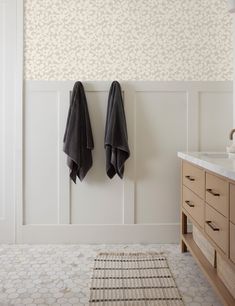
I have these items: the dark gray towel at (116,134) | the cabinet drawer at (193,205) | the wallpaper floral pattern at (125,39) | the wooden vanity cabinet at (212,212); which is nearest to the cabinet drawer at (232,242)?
the wooden vanity cabinet at (212,212)

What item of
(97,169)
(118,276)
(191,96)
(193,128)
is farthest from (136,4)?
(118,276)

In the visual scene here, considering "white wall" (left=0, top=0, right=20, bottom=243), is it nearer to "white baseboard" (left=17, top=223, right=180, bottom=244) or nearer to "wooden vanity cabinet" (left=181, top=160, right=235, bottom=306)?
"white baseboard" (left=17, top=223, right=180, bottom=244)

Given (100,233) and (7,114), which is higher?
(7,114)

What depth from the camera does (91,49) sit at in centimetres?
282

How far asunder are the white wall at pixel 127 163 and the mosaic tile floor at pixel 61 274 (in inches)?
6.5

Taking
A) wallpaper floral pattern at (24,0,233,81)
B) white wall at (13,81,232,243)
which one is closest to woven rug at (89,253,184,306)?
white wall at (13,81,232,243)

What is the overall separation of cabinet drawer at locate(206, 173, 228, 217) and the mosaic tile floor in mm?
595

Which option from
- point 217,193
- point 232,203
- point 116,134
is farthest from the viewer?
point 116,134

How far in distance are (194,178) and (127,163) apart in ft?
2.58

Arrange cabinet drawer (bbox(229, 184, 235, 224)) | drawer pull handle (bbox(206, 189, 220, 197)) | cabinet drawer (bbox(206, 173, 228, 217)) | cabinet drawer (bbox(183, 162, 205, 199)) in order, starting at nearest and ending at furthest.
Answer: cabinet drawer (bbox(229, 184, 235, 224)), cabinet drawer (bbox(206, 173, 228, 217)), drawer pull handle (bbox(206, 189, 220, 197)), cabinet drawer (bbox(183, 162, 205, 199))

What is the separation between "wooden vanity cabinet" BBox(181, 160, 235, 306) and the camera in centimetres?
154

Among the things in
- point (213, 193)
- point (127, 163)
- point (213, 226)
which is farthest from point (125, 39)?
point (213, 226)

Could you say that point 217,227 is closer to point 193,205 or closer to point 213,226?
point 213,226

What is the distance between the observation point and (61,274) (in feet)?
7.30
